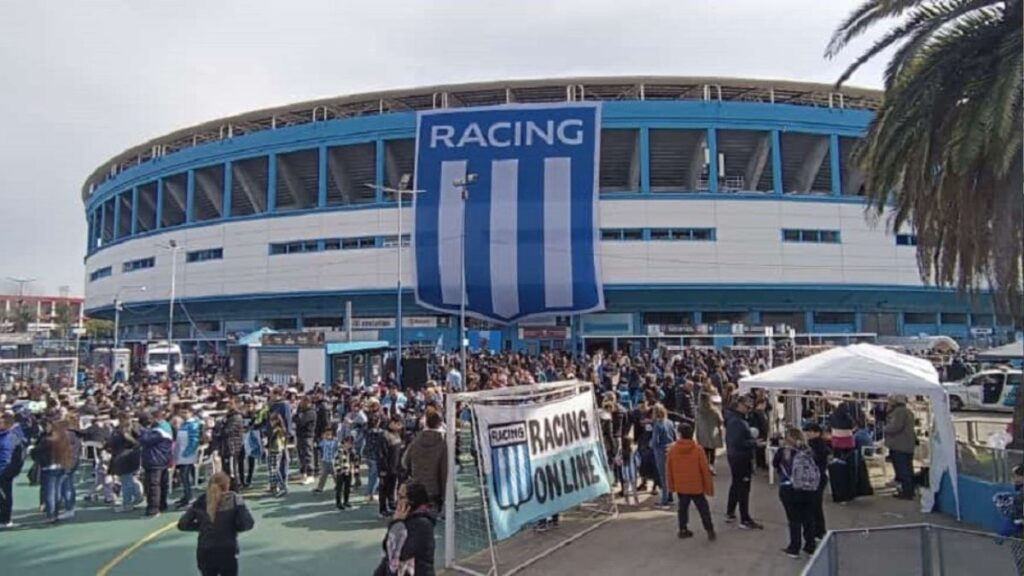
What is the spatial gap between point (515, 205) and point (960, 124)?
27406 mm

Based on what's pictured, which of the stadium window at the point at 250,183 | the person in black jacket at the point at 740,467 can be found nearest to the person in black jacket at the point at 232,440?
the person in black jacket at the point at 740,467

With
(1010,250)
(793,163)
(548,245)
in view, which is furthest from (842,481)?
(793,163)

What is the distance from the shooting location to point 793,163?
4434cm

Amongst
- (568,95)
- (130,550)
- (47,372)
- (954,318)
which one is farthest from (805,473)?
(954,318)

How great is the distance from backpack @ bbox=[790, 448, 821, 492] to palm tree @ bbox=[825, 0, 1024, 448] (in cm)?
477

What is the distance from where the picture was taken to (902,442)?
35.6ft

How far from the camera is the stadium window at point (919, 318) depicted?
45125mm

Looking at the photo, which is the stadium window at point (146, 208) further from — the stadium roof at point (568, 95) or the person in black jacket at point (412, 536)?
the person in black jacket at point (412, 536)

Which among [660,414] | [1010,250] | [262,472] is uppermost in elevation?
[1010,250]

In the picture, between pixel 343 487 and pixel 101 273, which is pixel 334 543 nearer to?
pixel 343 487

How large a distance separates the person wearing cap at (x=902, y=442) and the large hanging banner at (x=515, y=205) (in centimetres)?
2498

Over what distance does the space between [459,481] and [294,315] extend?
3631 centimetres

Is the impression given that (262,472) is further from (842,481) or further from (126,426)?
(842,481)

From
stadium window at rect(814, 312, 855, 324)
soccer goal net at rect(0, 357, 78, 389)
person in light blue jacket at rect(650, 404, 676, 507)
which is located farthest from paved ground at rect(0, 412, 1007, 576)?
stadium window at rect(814, 312, 855, 324)
